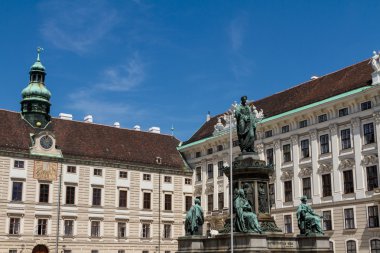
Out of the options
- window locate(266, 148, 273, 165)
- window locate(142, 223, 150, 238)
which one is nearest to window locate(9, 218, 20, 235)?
window locate(142, 223, 150, 238)

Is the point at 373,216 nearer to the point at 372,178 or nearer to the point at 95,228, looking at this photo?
the point at 372,178

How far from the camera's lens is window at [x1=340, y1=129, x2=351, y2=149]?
1767 inches

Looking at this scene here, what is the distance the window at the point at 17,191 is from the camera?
52.5 metres

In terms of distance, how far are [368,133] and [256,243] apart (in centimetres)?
2511

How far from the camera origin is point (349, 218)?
43906 mm

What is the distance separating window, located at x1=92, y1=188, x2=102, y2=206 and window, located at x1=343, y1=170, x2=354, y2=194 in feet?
81.0

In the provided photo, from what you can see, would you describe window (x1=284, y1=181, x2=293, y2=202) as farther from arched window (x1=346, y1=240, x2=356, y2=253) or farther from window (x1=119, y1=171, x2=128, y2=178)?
window (x1=119, y1=171, x2=128, y2=178)

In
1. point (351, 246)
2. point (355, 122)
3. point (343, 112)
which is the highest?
point (343, 112)

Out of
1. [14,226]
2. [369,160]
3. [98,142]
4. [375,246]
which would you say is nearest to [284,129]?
[369,160]

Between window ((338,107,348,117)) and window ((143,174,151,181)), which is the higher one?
window ((338,107,348,117))

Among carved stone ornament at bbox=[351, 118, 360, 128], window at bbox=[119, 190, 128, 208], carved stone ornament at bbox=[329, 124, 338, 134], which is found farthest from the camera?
window at bbox=[119, 190, 128, 208]

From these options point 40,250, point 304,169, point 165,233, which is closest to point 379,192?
point 304,169

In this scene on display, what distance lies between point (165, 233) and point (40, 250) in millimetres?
13515

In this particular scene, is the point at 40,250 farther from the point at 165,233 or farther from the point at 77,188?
the point at 165,233
